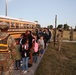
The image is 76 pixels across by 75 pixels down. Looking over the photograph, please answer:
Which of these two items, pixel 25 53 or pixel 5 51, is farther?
pixel 25 53

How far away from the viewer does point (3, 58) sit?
18.0 feet

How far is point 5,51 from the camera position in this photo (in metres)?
5.49

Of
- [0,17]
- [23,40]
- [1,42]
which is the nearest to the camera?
[1,42]

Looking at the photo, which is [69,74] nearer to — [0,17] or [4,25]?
[4,25]

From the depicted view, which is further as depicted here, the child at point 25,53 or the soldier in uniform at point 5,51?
the child at point 25,53

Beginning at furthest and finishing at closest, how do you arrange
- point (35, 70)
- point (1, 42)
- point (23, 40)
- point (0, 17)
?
point (0, 17), point (35, 70), point (23, 40), point (1, 42)

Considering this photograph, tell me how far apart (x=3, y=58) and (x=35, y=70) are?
5.64 meters

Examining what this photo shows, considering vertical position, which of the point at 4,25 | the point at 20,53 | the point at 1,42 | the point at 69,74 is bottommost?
the point at 69,74

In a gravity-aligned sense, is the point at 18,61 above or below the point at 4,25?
below

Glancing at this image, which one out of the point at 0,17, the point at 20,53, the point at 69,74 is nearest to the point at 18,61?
the point at 20,53

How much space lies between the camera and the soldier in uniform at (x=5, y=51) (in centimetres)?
546

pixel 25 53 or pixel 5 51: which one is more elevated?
pixel 5 51

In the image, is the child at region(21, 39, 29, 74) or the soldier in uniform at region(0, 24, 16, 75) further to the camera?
the child at region(21, 39, 29, 74)

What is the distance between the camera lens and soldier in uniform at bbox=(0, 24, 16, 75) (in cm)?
546
